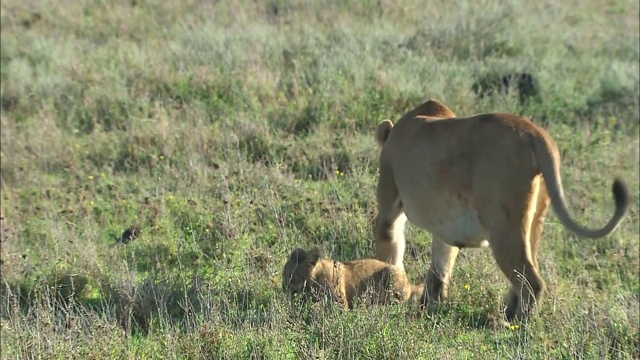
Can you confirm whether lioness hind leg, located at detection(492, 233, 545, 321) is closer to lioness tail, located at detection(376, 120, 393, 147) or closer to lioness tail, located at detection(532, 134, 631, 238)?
lioness tail, located at detection(532, 134, 631, 238)

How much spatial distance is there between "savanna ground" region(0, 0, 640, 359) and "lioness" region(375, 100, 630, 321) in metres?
0.30

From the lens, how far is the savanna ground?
6016 millimetres

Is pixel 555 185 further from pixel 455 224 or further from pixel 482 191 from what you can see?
pixel 455 224

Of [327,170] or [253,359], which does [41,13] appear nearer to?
[327,170]

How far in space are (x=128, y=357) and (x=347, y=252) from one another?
2859mm

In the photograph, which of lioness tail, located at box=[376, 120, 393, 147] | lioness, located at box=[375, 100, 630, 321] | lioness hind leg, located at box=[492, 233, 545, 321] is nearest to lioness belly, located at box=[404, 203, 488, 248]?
lioness, located at box=[375, 100, 630, 321]

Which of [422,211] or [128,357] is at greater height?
[422,211]

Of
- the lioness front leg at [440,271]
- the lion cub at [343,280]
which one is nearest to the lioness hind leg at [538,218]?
the lioness front leg at [440,271]

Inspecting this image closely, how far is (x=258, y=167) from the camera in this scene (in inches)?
378

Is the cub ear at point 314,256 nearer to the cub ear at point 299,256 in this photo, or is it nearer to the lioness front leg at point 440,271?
the cub ear at point 299,256

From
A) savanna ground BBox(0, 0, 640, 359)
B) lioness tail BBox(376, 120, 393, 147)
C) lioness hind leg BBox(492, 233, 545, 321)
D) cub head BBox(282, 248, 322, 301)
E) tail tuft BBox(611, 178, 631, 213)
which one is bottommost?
savanna ground BBox(0, 0, 640, 359)

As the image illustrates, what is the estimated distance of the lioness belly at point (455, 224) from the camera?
630cm

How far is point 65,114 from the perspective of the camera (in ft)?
38.4

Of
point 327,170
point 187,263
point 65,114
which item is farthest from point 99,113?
point 187,263
